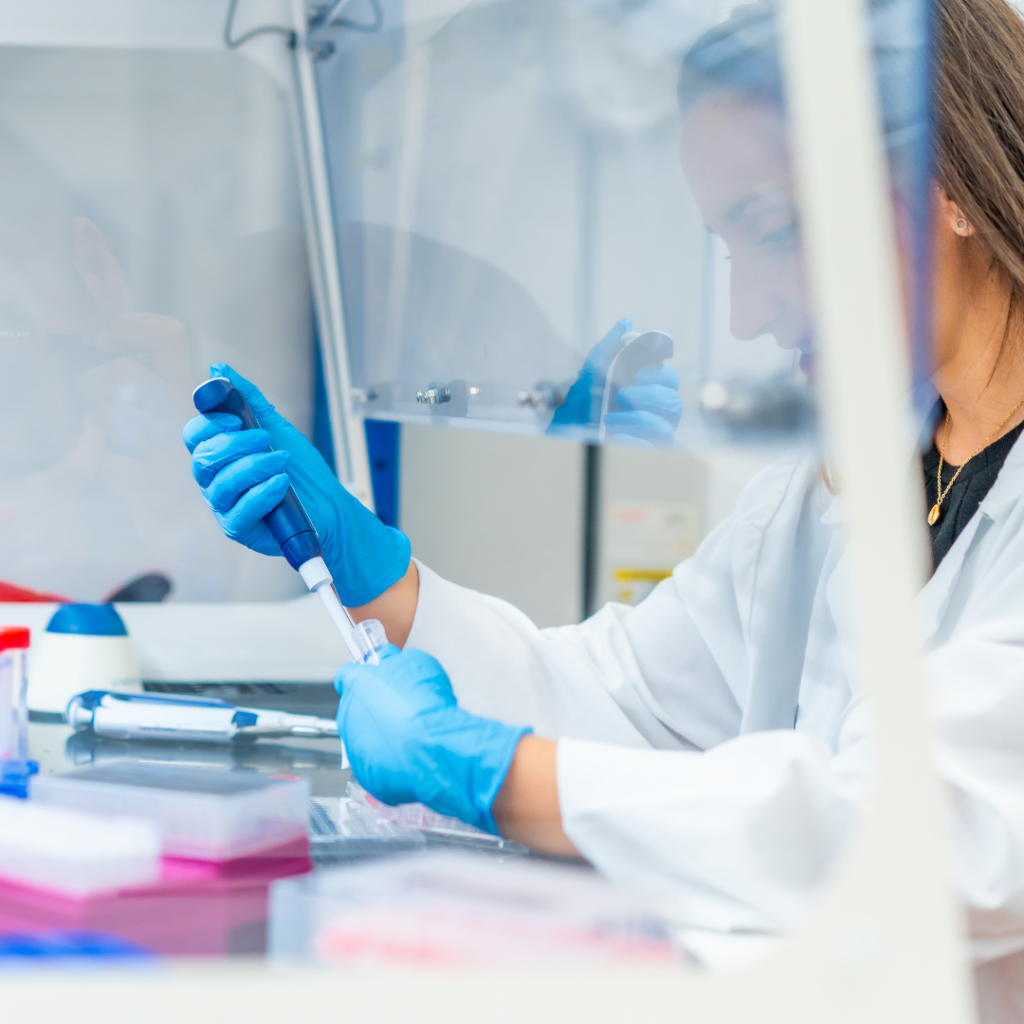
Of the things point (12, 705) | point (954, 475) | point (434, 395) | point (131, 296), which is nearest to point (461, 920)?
point (12, 705)

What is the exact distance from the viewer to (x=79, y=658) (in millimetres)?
1336

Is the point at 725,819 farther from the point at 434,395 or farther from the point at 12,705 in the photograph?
the point at 434,395

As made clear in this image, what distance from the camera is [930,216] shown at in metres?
0.75

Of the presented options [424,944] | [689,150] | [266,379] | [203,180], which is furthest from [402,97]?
[424,944]

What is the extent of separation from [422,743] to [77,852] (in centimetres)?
25

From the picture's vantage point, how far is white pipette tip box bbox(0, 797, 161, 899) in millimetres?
556

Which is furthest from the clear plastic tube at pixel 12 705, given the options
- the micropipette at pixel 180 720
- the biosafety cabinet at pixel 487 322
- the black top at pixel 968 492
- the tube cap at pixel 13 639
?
the black top at pixel 968 492

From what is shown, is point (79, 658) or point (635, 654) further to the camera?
point (79, 658)

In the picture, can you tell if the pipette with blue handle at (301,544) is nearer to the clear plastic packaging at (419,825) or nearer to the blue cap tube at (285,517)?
the blue cap tube at (285,517)

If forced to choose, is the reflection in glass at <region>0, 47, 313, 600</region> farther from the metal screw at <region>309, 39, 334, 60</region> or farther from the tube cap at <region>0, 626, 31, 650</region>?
the tube cap at <region>0, 626, 31, 650</region>

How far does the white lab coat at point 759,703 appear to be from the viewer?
1.86ft

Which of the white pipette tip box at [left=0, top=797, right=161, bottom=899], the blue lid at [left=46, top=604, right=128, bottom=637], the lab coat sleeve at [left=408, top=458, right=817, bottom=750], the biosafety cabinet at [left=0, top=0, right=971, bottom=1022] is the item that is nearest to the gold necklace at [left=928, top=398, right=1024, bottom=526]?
the lab coat sleeve at [left=408, top=458, right=817, bottom=750]

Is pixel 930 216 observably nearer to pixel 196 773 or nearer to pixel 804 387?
pixel 804 387

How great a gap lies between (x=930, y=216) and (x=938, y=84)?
0.23m
